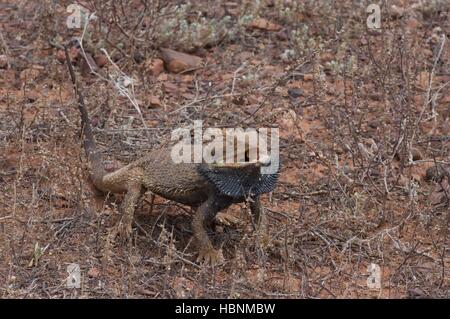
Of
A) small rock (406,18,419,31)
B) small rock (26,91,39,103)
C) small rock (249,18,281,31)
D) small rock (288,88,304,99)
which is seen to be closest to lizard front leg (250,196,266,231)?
small rock (288,88,304,99)

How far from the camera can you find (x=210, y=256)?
5.54 meters

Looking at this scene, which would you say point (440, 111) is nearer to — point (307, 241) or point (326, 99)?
point (326, 99)

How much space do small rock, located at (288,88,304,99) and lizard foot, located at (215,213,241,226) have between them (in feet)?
6.10

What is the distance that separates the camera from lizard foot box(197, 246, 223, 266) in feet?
18.1

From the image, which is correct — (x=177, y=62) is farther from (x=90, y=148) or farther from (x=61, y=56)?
(x=90, y=148)

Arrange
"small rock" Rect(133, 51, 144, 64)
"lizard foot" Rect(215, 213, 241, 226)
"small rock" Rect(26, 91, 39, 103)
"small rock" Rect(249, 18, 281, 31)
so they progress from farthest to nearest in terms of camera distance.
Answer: "small rock" Rect(249, 18, 281, 31) → "small rock" Rect(133, 51, 144, 64) → "small rock" Rect(26, 91, 39, 103) → "lizard foot" Rect(215, 213, 241, 226)

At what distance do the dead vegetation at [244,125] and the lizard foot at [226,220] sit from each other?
0.31ft

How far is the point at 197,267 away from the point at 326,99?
256cm

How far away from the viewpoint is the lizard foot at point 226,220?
6.07 meters

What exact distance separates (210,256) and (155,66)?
2.70 m

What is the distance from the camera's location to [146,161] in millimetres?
5879
